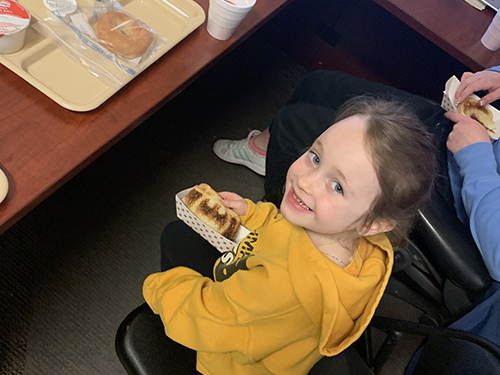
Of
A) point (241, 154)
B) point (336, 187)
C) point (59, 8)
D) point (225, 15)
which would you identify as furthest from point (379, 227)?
point (241, 154)

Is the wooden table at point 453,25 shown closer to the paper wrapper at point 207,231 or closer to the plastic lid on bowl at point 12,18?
the paper wrapper at point 207,231

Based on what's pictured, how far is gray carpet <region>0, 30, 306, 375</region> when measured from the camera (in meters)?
1.43

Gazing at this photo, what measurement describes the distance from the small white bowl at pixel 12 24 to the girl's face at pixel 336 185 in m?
0.58

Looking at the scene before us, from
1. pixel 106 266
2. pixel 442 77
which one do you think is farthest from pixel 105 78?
pixel 442 77

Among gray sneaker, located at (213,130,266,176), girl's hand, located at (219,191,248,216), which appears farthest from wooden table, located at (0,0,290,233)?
gray sneaker, located at (213,130,266,176)

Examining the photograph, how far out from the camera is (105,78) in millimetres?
966

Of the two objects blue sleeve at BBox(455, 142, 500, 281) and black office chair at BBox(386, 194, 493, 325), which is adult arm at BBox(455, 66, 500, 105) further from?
black office chair at BBox(386, 194, 493, 325)

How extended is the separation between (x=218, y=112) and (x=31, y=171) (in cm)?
128

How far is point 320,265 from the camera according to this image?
86 cm

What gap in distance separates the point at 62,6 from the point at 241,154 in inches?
39.1

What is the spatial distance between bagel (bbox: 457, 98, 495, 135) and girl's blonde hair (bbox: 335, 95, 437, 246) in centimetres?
40

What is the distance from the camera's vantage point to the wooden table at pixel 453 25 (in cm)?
137

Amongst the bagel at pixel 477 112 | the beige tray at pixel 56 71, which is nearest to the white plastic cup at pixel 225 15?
the beige tray at pixel 56 71

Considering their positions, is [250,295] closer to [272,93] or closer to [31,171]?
[31,171]
